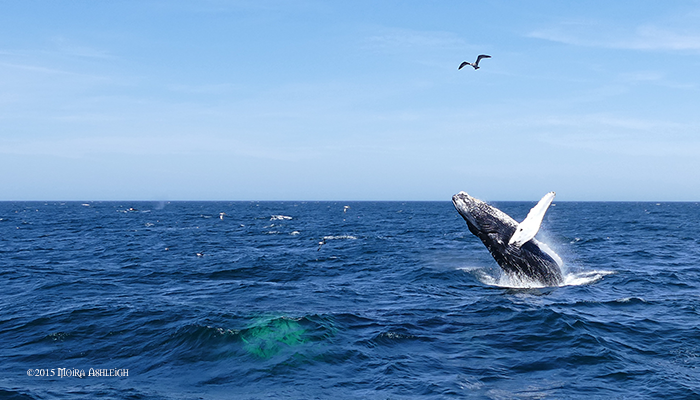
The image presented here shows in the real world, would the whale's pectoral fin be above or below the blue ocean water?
above

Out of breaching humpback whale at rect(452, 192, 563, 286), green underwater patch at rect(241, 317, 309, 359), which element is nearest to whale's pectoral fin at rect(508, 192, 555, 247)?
breaching humpback whale at rect(452, 192, 563, 286)

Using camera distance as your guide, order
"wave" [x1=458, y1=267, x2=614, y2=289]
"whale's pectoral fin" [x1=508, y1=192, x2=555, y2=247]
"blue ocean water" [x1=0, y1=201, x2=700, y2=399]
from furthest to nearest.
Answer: "wave" [x1=458, y1=267, x2=614, y2=289]
"whale's pectoral fin" [x1=508, y1=192, x2=555, y2=247]
"blue ocean water" [x1=0, y1=201, x2=700, y2=399]

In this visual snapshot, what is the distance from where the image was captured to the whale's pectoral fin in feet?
53.1

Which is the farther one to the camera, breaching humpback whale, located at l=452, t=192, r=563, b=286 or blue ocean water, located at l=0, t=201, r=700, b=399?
breaching humpback whale, located at l=452, t=192, r=563, b=286

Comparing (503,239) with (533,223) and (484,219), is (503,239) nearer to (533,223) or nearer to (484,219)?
(484,219)

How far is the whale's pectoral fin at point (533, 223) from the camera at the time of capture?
16.2 metres

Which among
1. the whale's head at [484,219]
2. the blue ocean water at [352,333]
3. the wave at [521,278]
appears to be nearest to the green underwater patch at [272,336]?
the blue ocean water at [352,333]

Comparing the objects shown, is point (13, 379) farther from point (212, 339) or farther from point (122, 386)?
point (212, 339)

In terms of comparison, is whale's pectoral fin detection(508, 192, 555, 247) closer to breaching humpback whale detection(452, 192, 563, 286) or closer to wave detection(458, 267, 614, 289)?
breaching humpback whale detection(452, 192, 563, 286)

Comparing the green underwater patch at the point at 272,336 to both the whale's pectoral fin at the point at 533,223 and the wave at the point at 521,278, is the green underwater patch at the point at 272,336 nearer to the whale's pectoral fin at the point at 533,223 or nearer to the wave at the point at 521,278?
the whale's pectoral fin at the point at 533,223

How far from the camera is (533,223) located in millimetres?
16328

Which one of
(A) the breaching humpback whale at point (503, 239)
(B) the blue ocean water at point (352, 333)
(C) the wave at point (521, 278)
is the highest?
(A) the breaching humpback whale at point (503, 239)

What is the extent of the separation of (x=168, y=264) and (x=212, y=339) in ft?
58.2

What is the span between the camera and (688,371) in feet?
36.3
